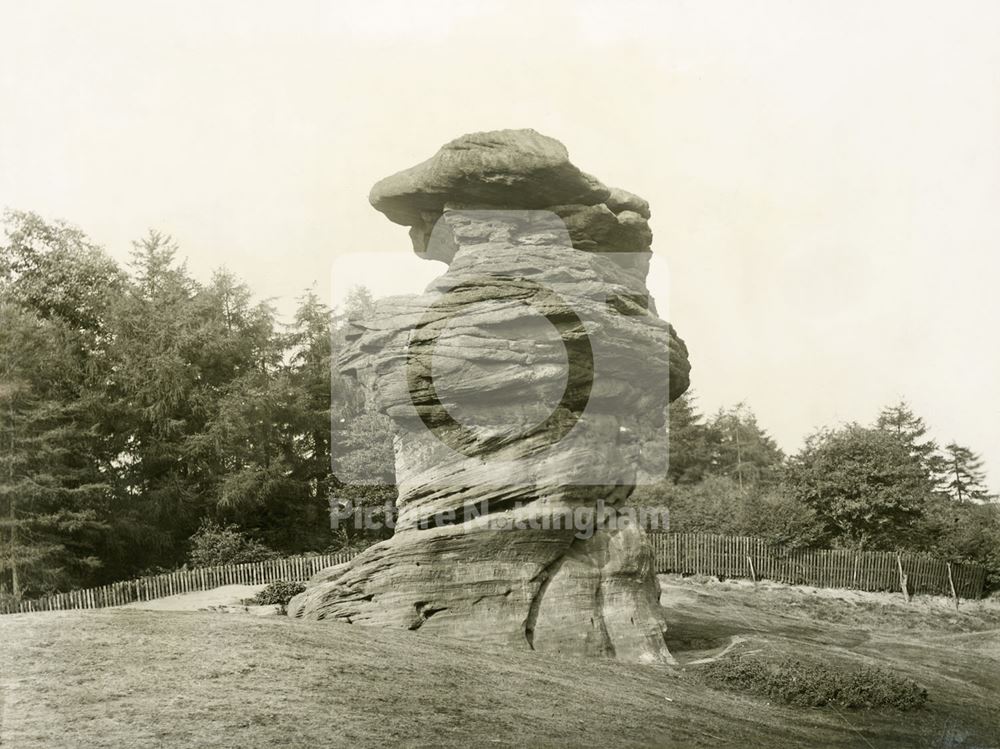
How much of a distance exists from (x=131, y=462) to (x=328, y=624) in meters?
25.0

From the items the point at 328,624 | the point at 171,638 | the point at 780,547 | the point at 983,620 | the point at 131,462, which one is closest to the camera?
the point at 171,638

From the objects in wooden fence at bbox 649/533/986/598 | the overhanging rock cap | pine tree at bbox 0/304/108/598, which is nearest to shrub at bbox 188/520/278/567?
pine tree at bbox 0/304/108/598

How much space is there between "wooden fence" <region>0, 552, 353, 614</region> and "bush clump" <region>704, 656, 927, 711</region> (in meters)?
17.8

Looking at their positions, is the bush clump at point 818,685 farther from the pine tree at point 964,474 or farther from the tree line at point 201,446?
the pine tree at point 964,474

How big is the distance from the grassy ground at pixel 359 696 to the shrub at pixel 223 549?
18.3 meters

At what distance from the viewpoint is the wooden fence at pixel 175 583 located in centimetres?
2742

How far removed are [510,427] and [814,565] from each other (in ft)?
70.6

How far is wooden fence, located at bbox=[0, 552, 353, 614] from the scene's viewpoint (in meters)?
27.4

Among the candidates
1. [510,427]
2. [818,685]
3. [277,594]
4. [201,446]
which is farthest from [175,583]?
[818,685]

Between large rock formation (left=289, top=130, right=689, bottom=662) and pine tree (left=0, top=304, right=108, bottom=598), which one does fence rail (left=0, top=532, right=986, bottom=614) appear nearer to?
pine tree (left=0, top=304, right=108, bottom=598)

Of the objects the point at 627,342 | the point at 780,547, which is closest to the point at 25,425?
the point at 627,342

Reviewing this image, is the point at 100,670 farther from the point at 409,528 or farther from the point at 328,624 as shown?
the point at 409,528

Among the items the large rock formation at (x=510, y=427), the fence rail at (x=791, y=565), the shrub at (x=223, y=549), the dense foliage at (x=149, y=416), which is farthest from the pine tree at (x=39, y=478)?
the large rock formation at (x=510, y=427)

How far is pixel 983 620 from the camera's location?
108 feet
